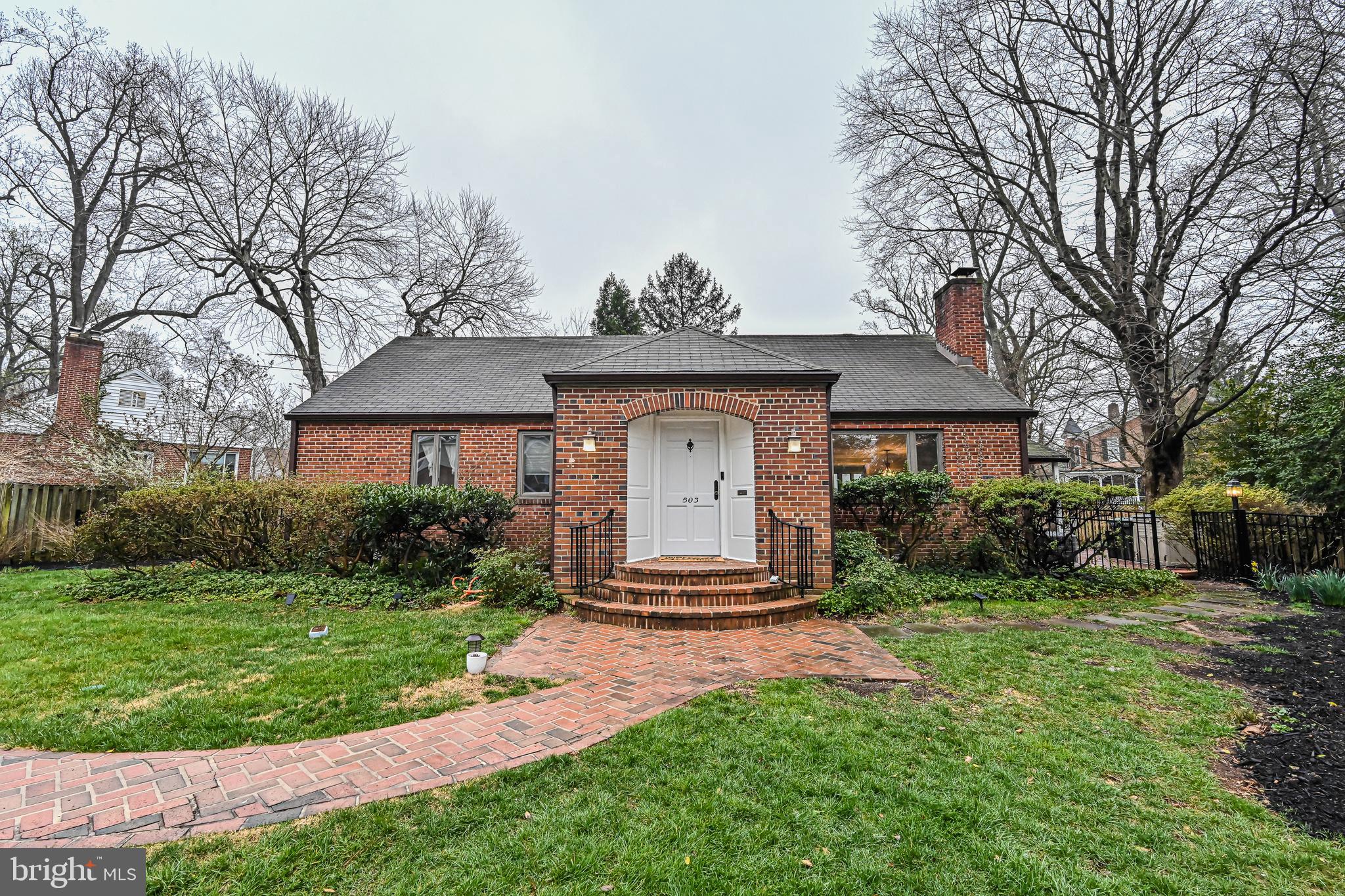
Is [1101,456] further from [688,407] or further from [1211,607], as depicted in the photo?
[688,407]

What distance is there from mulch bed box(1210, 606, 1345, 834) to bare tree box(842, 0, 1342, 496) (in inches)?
272

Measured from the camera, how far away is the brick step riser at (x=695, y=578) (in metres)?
7.13

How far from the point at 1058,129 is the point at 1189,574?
1056 cm

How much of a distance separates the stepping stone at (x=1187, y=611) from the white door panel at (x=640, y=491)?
674cm

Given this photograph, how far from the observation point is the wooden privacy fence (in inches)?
391

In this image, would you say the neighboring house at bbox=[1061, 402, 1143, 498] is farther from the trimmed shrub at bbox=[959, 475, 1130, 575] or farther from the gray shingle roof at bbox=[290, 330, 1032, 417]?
the trimmed shrub at bbox=[959, 475, 1130, 575]

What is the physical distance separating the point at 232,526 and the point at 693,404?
732 centimetres

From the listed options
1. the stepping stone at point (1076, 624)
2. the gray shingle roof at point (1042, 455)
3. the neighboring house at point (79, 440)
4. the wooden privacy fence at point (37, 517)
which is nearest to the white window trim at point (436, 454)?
the neighboring house at point (79, 440)

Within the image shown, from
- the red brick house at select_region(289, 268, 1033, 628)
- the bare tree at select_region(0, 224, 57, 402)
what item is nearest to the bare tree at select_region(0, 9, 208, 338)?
the bare tree at select_region(0, 224, 57, 402)

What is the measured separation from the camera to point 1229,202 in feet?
32.0

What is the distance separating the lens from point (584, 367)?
8039 mm

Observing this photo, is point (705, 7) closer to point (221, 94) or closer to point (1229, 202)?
point (1229, 202)

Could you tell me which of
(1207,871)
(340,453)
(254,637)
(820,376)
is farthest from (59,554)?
(1207,871)

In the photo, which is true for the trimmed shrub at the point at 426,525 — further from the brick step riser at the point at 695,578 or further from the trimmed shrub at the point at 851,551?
the trimmed shrub at the point at 851,551
